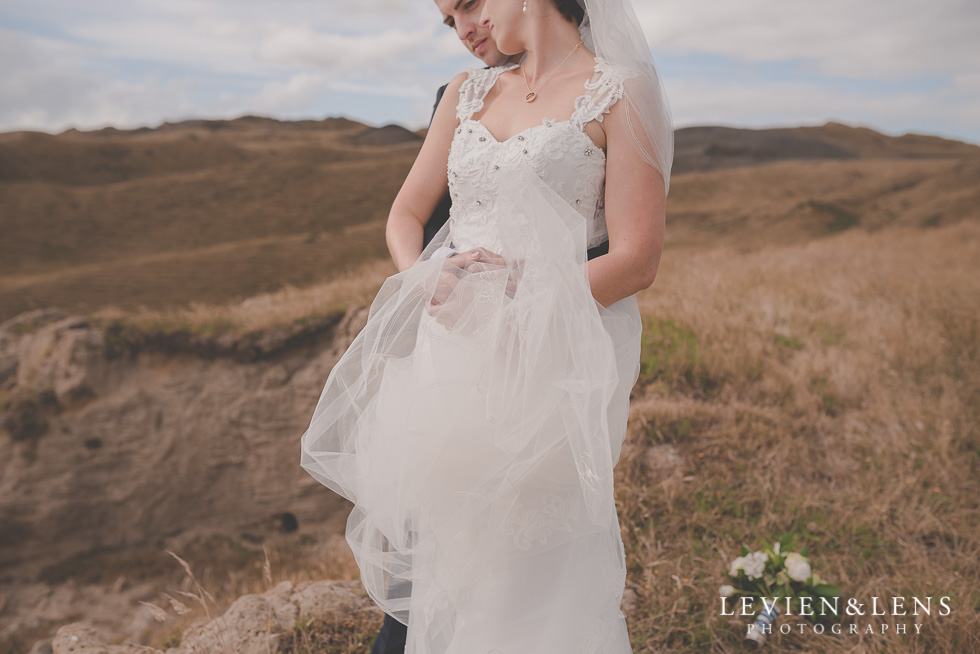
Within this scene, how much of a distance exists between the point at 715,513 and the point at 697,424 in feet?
2.34

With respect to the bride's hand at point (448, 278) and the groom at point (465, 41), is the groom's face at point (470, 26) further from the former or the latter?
the bride's hand at point (448, 278)

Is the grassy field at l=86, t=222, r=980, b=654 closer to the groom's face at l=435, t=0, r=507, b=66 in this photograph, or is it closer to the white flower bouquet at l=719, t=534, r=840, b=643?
the white flower bouquet at l=719, t=534, r=840, b=643

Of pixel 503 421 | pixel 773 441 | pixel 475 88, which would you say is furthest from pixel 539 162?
pixel 773 441

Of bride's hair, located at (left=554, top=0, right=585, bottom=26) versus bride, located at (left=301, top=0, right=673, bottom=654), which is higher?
bride's hair, located at (left=554, top=0, right=585, bottom=26)

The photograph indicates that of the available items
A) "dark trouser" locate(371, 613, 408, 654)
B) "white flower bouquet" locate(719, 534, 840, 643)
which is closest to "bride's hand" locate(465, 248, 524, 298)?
"dark trouser" locate(371, 613, 408, 654)

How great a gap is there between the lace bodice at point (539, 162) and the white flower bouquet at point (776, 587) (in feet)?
5.80

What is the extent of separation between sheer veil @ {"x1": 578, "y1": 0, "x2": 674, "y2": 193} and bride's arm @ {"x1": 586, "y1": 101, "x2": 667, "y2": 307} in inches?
1.6

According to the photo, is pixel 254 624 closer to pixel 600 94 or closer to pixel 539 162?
pixel 539 162

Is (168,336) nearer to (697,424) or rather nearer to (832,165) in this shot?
(697,424)

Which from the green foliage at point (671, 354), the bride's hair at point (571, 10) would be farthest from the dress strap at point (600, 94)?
the green foliage at point (671, 354)

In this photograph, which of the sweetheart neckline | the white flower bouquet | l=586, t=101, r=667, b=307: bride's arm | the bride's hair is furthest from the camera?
the white flower bouquet

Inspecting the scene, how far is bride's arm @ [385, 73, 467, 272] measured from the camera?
213cm

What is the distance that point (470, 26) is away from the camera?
98.5 inches

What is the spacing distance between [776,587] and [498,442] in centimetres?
190
